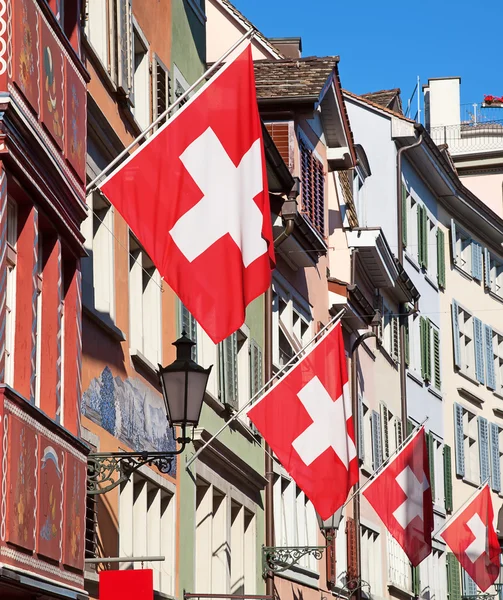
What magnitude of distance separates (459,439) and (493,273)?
7.13 meters

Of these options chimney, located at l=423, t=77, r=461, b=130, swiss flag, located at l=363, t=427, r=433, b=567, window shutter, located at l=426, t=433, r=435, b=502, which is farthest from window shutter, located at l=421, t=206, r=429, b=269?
swiss flag, located at l=363, t=427, r=433, b=567

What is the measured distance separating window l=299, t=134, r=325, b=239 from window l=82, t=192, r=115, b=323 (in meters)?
10.9

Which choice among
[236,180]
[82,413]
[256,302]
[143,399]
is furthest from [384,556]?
[236,180]

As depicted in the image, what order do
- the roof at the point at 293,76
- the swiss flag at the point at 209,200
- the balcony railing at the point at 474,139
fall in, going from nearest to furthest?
1. the swiss flag at the point at 209,200
2. the roof at the point at 293,76
3. the balcony railing at the point at 474,139

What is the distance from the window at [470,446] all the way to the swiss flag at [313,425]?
926 inches

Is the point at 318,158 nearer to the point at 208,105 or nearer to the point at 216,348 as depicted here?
the point at 216,348

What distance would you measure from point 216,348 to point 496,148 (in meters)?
30.7

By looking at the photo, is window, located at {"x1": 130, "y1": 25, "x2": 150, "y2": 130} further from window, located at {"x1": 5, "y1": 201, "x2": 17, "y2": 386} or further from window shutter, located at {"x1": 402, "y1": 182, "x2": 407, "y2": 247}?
window shutter, located at {"x1": 402, "y1": 182, "x2": 407, "y2": 247}

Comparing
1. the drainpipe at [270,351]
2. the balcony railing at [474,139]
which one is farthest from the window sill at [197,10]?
the balcony railing at [474,139]

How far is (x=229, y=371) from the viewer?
840 inches

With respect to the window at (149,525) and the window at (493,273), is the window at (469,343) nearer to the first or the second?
the window at (493,273)

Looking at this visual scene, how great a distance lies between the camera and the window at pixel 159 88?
18031 millimetres

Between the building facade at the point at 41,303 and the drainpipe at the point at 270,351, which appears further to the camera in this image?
the drainpipe at the point at 270,351

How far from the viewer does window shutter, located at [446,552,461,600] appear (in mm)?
39250
